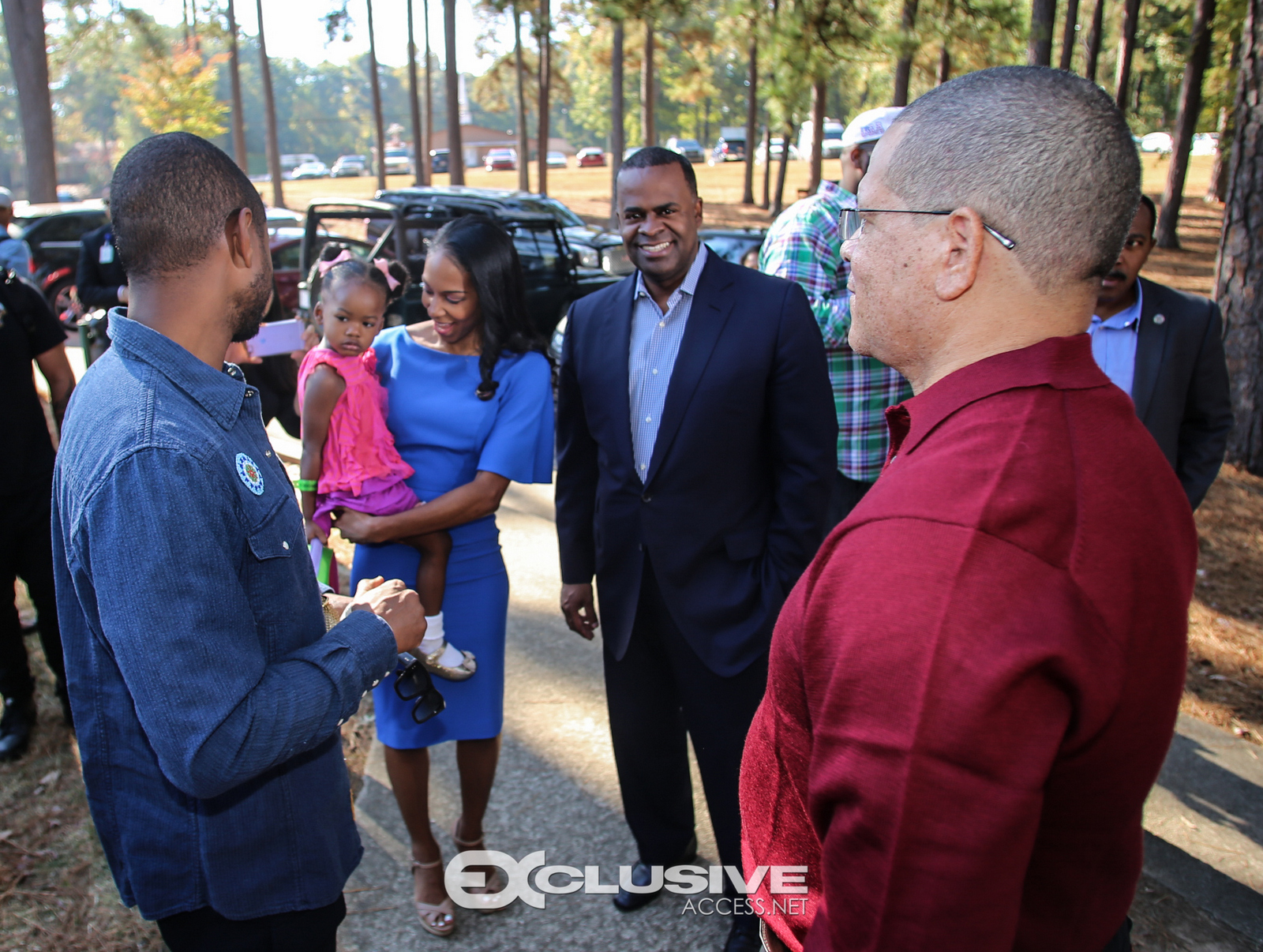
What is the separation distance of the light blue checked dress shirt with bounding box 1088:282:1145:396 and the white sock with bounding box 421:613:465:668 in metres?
2.60

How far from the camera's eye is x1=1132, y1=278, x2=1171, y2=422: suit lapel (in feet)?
11.0

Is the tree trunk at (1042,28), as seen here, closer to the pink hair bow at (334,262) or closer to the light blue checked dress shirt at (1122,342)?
the light blue checked dress shirt at (1122,342)

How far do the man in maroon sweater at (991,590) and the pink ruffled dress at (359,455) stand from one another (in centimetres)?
188

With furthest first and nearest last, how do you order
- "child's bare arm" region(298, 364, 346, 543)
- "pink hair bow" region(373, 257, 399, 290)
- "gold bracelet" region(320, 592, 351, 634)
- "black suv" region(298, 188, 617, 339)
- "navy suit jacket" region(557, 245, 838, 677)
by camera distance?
1. "black suv" region(298, 188, 617, 339)
2. "pink hair bow" region(373, 257, 399, 290)
3. "child's bare arm" region(298, 364, 346, 543)
4. "navy suit jacket" region(557, 245, 838, 677)
5. "gold bracelet" region(320, 592, 351, 634)

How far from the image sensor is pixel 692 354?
265 centimetres

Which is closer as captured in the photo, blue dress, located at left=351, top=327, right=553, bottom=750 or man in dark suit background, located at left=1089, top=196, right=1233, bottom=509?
blue dress, located at left=351, top=327, right=553, bottom=750

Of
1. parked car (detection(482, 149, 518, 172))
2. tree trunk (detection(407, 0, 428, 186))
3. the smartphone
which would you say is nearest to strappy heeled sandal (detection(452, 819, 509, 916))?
the smartphone

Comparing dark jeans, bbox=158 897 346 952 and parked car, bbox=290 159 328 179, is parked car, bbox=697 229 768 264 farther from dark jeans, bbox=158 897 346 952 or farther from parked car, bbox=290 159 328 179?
parked car, bbox=290 159 328 179

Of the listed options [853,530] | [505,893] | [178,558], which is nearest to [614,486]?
[505,893]

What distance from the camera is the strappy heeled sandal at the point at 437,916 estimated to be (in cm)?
281

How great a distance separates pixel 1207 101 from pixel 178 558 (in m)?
24.9

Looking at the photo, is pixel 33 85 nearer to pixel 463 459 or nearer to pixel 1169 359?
pixel 463 459

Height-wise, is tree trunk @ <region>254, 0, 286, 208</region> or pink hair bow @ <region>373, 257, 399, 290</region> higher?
tree trunk @ <region>254, 0, 286, 208</region>

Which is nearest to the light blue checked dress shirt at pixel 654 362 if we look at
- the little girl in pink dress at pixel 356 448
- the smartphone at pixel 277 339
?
the little girl in pink dress at pixel 356 448
